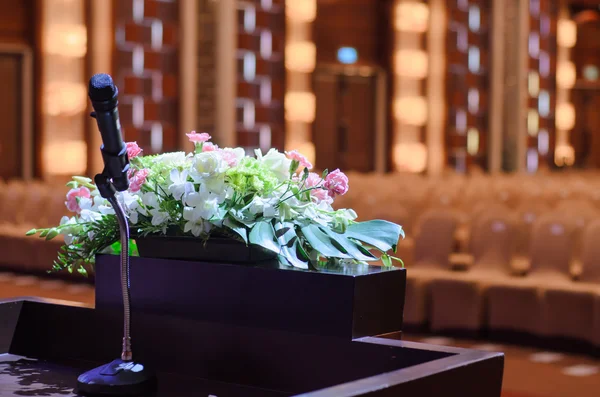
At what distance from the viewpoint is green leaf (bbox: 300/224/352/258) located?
171cm

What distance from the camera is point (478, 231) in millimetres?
6039

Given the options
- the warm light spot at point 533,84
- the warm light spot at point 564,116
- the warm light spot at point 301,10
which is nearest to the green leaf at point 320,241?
the warm light spot at point 301,10

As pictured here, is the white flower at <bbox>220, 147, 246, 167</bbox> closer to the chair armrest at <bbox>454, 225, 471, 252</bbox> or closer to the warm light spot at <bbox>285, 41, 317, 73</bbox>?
the chair armrest at <bbox>454, 225, 471, 252</bbox>

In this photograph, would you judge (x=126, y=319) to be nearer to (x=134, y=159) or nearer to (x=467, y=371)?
(x=134, y=159)

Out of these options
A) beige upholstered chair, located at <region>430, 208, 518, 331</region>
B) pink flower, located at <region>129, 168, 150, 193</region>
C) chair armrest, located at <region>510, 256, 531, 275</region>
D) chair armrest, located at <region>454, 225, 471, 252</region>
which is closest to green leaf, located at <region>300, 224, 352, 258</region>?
pink flower, located at <region>129, 168, 150, 193</region>

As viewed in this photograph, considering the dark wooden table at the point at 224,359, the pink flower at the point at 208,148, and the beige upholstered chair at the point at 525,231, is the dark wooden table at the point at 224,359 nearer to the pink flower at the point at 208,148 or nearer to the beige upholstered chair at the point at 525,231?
the pink flower at the point at 208,148

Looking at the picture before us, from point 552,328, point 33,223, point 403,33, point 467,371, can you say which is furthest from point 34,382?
point 403,33

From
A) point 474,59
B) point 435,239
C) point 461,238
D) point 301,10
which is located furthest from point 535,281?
point 474,59

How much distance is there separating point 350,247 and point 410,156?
13497 millimetres

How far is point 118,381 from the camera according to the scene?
Answer: 1.59 metres

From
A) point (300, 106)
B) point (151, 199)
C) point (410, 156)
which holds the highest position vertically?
point (300, 106)

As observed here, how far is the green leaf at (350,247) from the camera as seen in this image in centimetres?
172

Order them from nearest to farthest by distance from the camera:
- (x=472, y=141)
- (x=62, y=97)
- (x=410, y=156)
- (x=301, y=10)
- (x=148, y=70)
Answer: (x=62, y=97)
(x=148, y=70)
(x=301, y=10)
(x=410, y=156)
(x=472, y=141)

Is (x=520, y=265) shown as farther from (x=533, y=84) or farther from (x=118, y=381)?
(x=533, y=84)
